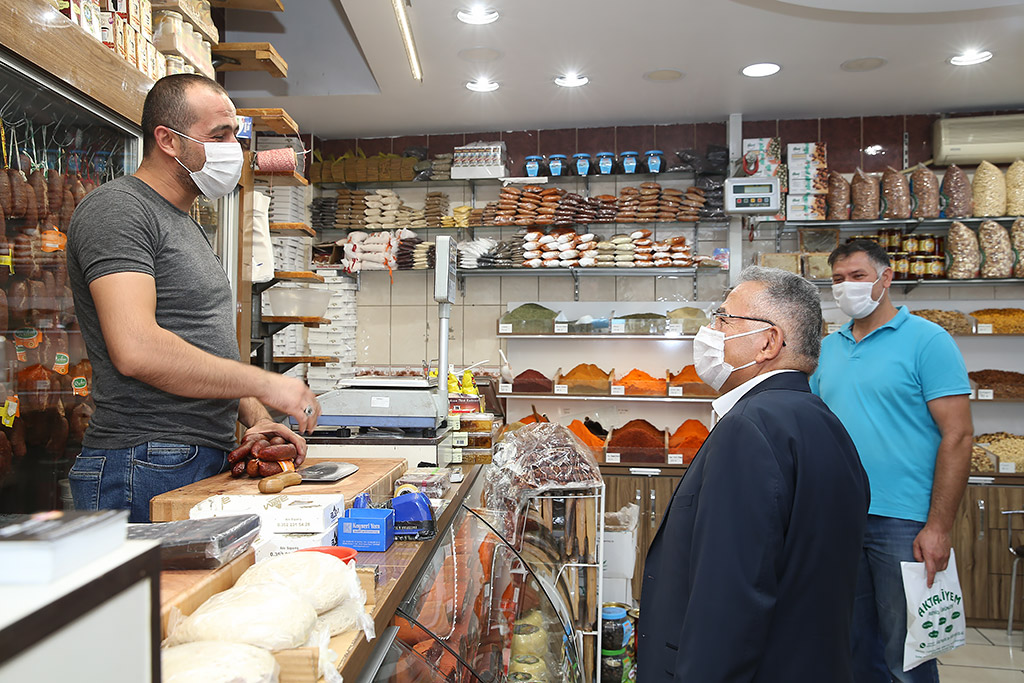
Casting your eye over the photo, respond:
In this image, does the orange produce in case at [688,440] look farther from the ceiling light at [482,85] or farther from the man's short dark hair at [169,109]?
the man's short dark hair at [169,109]

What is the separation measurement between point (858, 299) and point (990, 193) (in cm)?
327

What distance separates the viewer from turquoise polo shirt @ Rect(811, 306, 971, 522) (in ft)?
9.12

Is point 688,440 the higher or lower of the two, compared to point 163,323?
lower

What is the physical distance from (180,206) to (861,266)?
266cm

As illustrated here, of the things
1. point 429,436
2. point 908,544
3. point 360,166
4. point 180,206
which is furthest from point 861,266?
point 360,166

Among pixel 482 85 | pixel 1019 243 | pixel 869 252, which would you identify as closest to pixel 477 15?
pixel 482 85

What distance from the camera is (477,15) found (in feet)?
13.6

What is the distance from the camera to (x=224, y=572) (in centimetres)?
100

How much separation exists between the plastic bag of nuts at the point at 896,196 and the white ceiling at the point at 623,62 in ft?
1.99

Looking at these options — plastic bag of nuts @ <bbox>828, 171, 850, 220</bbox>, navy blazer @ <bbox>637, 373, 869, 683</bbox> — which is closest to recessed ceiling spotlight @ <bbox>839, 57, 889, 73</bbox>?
plastic bag of nuts @ <bbox>828, 171, 850, 220</bbox>

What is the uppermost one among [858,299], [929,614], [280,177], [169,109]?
[280,177]

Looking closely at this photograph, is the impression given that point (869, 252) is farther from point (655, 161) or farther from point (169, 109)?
point (655, 161)

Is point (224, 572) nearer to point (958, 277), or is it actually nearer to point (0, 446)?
point (0, 446)

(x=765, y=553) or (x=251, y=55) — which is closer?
(x=765, y=553)
